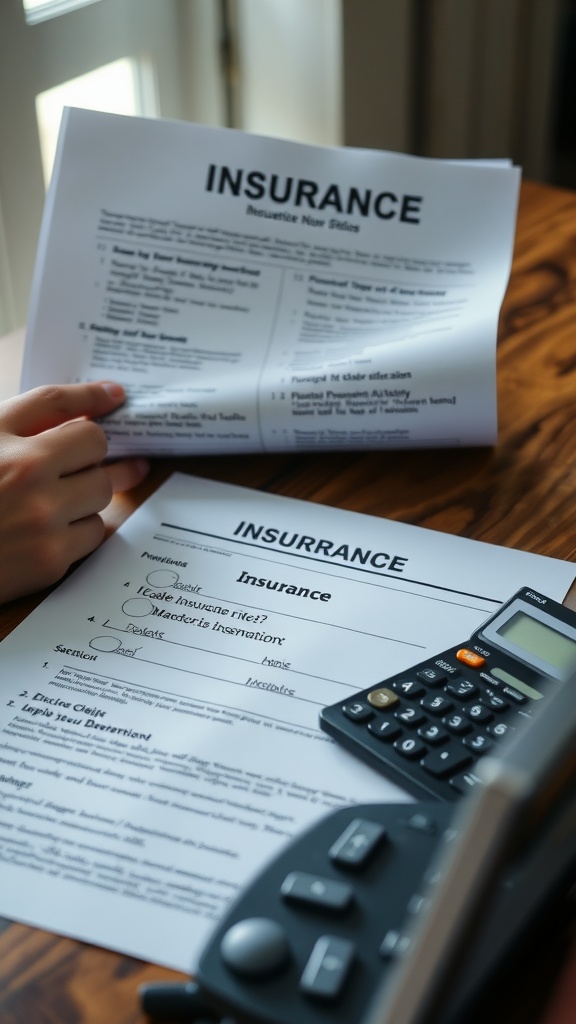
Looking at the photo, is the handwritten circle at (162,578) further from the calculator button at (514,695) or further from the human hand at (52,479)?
the calculator button at (514,695)

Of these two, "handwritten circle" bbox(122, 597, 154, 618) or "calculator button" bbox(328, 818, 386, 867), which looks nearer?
"calculator button" bbox(328, 818, 386, 867)

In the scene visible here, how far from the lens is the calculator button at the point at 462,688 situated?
1.54 feet

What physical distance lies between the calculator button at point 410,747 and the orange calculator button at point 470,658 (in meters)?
0.06

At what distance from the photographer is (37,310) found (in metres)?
0.68

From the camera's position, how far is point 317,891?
13.7 inches

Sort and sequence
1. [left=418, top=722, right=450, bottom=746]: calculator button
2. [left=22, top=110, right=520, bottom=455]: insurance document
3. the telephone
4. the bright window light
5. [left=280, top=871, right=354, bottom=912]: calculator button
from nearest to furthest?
the telephone
[left=280, top=871, right=354, bottom=912]: calculator button
[left=418, top=722, right=450, bottom=746]: calculator button
[left=22, top=110, right=520, bottom=455]: insurance document
the bright window light

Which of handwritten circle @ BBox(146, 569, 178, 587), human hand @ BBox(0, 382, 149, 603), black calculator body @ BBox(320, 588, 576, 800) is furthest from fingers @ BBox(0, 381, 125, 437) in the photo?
black calculator body @ BBox(320, 588, 576, 800)

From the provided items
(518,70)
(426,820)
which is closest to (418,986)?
(426,820)

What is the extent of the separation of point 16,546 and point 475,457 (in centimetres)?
30

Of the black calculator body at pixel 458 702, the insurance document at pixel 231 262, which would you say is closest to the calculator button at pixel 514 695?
the black calculator body at pixel 458 702

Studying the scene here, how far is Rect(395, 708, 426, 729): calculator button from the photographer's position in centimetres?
46

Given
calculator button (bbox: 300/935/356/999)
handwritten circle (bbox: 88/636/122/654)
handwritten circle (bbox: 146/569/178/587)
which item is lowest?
calculator button (bbox: 300/935/356/999)

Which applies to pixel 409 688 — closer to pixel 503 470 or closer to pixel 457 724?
pixel 457 724

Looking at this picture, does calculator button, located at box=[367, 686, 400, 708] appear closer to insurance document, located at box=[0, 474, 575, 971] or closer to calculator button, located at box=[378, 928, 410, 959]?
insurance document, located at box=[0, 474, 575, 971]
